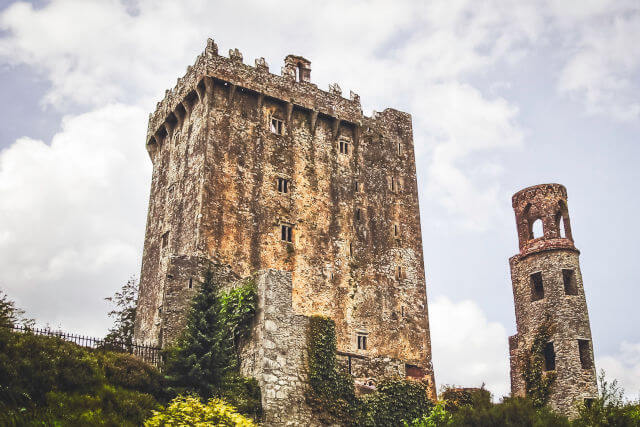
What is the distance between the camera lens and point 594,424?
23484 mm

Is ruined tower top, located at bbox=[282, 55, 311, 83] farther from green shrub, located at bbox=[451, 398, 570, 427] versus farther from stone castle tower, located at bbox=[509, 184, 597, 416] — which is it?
green shrub, located at bbox=[451, 398, 570, 427]

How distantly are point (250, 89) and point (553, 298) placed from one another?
19245 mm

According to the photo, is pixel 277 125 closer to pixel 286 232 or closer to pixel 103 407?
pixel 286 232

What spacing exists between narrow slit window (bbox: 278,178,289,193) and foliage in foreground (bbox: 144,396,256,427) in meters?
17.4

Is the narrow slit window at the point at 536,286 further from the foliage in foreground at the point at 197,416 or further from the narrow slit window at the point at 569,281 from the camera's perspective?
the foliage in foreground at the point at 197,416

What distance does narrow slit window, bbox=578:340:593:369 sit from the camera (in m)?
35.2

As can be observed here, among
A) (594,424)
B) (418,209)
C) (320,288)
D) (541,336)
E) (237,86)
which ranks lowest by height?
(594,424)

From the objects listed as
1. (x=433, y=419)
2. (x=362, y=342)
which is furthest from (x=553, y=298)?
(x=433, y=419)

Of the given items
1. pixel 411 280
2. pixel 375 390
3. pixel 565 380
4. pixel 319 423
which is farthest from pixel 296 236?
pixel 565 380

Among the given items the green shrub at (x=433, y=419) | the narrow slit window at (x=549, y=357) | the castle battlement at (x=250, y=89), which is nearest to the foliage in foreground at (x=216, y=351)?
the green shrub at (x=433, y=419)

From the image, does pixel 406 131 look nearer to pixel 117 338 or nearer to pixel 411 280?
pixel 411 280

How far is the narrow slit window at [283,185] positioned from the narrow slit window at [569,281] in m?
15.4

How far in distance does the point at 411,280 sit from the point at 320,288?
612cm

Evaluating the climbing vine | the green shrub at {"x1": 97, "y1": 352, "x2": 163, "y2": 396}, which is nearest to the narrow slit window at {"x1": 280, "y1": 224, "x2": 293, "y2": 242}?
the green shrub at {"x1": 97, "y1": 352, "x2": 163, "y2": 396}
